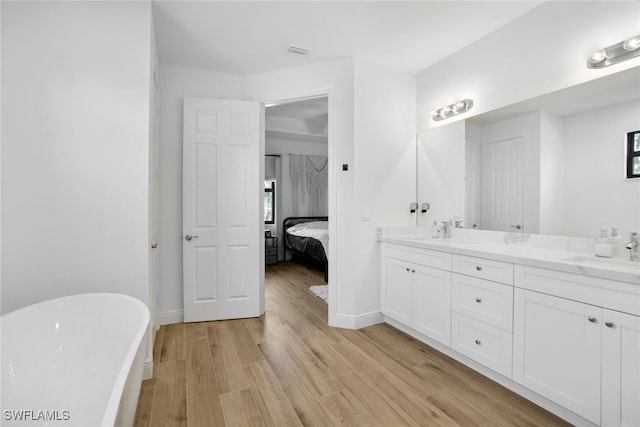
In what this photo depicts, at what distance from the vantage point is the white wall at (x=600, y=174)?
5.38 ft

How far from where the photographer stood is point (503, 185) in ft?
7.65

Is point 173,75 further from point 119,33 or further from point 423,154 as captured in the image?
point 423,154

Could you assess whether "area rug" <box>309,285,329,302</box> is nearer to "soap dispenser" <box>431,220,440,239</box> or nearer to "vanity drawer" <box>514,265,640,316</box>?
"soap dispenser" <box>431,220,440,239</box>

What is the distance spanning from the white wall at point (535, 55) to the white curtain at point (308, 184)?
3850mm

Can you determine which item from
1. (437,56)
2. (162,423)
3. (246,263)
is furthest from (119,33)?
(437,56)

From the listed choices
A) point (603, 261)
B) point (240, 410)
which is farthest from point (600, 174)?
point (240, 410)

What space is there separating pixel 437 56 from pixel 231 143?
7.49ft

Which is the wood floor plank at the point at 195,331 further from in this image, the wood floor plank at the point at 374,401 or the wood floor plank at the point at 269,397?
the wood floor plank at the point at 374,401

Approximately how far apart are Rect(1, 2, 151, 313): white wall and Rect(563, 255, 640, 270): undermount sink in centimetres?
271

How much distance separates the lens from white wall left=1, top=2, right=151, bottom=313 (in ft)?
5.58

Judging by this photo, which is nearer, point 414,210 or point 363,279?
point 363,279

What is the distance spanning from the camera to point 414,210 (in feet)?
10.1

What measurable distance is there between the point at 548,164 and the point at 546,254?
0.69 m

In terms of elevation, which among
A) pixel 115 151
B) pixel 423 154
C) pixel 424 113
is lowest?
pixel 115 151
